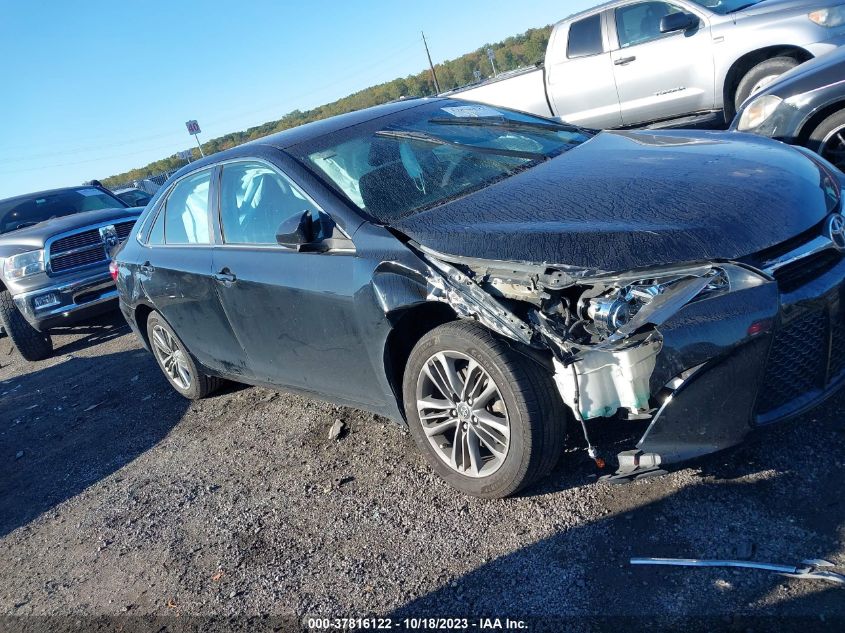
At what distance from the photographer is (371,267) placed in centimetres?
325

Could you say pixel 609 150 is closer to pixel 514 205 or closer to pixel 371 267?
pixel 514 205

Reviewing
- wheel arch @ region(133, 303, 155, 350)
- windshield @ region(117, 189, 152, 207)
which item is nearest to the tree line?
windshield @ region(117, 189, 152, 207)

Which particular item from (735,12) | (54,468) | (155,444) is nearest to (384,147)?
(155,444)

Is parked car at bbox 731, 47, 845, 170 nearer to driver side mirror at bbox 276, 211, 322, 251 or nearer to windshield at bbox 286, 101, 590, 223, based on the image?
windshield at bbox 286, 101, 590, 223

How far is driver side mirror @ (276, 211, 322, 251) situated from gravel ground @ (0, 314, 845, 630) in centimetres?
125

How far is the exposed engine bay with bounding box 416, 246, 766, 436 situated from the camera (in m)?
2.49

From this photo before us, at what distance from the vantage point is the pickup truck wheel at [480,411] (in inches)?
111

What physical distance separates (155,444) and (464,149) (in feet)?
9.82

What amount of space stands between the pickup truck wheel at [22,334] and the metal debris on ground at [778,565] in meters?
8.05

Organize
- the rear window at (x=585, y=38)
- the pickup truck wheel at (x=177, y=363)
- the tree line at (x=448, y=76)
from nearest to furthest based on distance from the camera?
1. the pickup truck wheel at (x=177, y=363)
2. the rear window at (x=585, y=38)
3. the tree line at (x=448, y=76)

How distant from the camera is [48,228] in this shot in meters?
8.57

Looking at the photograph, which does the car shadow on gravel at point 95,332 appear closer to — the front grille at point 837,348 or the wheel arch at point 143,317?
the wheel arch at point 143,317

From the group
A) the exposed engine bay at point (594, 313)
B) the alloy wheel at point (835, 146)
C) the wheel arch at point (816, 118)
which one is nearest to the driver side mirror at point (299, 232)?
the exposed engine bay at point (594, 313)

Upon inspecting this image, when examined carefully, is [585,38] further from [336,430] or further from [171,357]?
[336,430]
